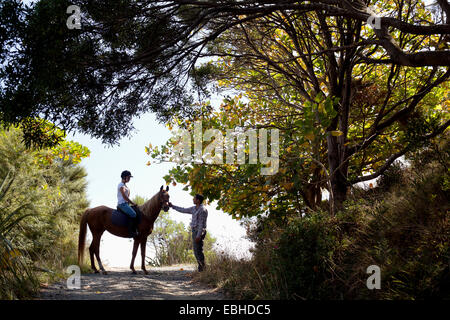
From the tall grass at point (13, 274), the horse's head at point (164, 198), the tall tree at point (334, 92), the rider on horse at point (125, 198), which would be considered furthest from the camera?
the horse's head at point (164, 198)

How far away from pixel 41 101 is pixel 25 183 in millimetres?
5026

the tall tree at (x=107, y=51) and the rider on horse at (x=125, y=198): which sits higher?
the tall tree at (x=107, y=51)

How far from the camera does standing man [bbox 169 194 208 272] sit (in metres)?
11.0

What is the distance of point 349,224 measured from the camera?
20.7ft

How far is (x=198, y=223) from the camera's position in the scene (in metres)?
11.2

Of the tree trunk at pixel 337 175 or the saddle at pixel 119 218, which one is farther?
the saddle at pixel 119 218

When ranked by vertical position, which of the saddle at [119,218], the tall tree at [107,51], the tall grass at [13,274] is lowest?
the tall grass at [13,274]

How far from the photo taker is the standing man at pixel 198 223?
1099cm

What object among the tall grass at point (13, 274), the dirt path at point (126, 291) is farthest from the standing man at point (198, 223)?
the tall grass at point (13, 274)

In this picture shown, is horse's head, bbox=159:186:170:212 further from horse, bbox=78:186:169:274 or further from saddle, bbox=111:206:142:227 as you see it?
saddle, bbox=111:206:142:227

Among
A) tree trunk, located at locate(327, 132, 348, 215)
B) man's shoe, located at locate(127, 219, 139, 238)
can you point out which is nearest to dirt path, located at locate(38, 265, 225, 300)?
man's shoe, located at locate(127, 219, 139, 238)

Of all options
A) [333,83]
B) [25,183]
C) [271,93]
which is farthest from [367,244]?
[25,183]

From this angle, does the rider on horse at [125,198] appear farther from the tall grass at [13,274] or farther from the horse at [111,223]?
the tall grass at [13,274]
